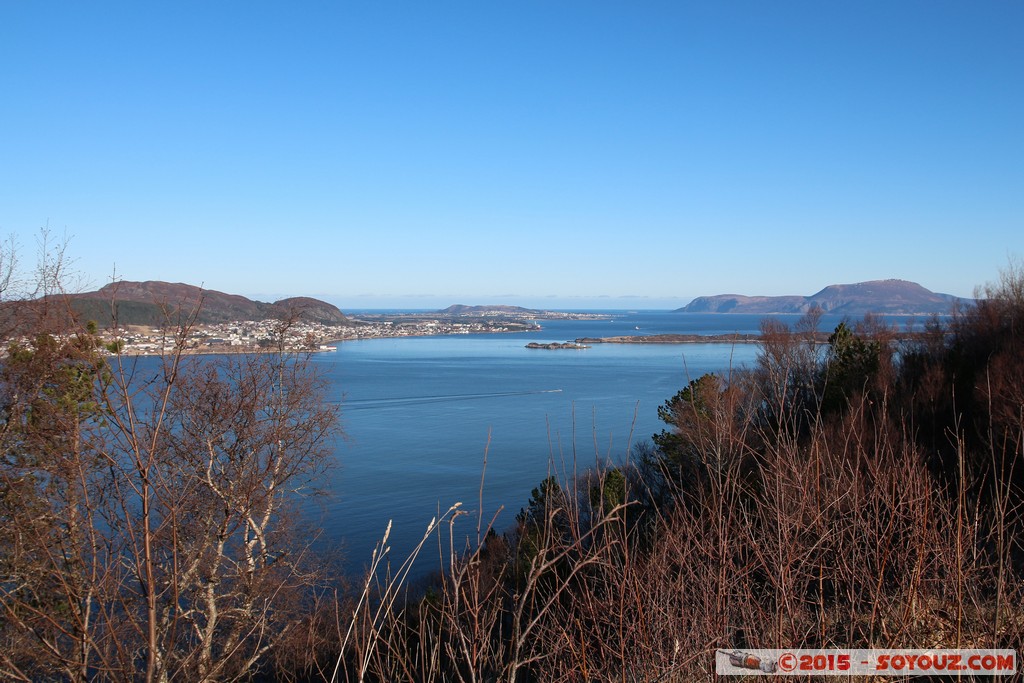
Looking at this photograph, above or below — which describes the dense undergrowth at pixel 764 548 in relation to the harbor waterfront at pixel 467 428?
above

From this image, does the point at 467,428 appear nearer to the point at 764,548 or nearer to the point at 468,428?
the point at 468,428

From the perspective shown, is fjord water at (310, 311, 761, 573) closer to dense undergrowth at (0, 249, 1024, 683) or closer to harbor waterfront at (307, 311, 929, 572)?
harbor waterfront at (307, 311, 929, 572)

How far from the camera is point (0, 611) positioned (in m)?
6.64

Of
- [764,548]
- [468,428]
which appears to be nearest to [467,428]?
[468,428]

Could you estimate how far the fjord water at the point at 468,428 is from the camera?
59.0 ft

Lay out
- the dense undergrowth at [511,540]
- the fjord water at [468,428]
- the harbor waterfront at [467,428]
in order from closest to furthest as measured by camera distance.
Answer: the dense undergrowth at [511,540]
the harbor waterfront at [467,428]
the fjord water at [468,428]

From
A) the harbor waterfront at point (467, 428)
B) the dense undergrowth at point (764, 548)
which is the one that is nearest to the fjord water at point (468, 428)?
the harbor waterfront at point (467, 428)

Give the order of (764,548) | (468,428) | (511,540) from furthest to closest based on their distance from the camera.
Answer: (468,428)
(511,540)
(764,548)

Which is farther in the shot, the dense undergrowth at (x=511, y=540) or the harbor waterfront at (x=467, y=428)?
the harbor waterfront at (x=467, y=428)

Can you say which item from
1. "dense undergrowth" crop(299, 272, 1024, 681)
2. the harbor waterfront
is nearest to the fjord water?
the harbor waterfront

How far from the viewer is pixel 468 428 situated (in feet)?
101

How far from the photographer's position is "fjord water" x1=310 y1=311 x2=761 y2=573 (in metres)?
18.0

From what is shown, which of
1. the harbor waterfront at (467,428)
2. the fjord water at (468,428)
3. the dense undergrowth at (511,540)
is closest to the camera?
the dense undergrowth at (511,540)

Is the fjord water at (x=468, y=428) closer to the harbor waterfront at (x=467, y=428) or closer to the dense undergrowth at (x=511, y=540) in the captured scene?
the harbor waterfront at (x=467, y=428)
